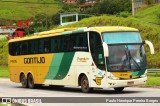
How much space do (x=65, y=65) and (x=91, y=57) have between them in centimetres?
297

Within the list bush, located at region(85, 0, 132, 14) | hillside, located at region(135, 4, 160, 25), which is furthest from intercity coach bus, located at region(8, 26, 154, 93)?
bush, located at region(85, 0, 132, 14)

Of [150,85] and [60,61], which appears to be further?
[150,85]

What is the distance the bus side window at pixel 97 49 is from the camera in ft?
72.0

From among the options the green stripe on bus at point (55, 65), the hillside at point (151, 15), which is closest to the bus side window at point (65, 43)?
the green stripe on bus at point (55, 65)

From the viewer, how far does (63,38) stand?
83.2 ft

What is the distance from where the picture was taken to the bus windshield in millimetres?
21609

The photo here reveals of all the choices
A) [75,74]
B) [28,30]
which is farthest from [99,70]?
[28,30]

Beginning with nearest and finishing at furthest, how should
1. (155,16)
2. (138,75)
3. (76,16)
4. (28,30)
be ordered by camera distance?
(138,75) → (155,16) → (76,16) → (28,30)

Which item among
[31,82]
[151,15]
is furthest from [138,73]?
[151,15]

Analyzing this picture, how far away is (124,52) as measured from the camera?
2183 cm

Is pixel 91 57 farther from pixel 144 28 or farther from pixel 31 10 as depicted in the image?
pixel 31 10

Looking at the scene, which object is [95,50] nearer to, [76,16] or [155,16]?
[155,16]

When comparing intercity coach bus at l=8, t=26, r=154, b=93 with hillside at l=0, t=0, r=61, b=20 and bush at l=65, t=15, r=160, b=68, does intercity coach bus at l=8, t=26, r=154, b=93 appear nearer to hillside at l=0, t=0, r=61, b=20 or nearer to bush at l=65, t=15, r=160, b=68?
bush at l=65, t=15, r=160, b=68

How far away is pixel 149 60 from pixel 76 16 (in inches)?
1465
